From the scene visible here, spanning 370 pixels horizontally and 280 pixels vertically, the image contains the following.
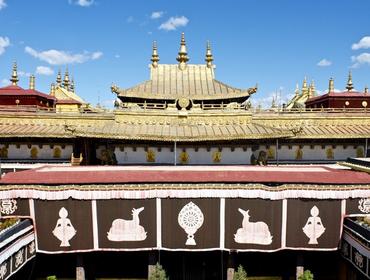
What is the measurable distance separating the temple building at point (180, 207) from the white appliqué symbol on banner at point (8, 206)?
33 mm

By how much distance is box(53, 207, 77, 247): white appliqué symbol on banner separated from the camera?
12312 millimetres

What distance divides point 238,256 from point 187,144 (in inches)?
247

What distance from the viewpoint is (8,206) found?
1216 cm

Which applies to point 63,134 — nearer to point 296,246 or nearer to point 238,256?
point 238,256

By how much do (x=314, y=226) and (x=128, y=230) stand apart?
22.7 feet

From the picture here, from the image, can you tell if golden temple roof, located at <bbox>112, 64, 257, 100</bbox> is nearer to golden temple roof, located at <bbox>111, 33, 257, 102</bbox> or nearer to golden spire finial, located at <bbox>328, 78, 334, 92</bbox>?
golden temple roof, located at <bbox>111, 33, 257, 102</bbox>

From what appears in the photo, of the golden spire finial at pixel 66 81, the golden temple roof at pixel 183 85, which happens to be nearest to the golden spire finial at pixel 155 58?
the golden temple roof at pixel 183 85

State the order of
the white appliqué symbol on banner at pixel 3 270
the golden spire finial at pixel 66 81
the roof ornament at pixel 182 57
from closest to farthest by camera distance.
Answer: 1. the white appliqué symbol on banner at pixel 3 270
2. the roof ornament at pixel 182 57
3. the golden spire finial at pixel 66 81

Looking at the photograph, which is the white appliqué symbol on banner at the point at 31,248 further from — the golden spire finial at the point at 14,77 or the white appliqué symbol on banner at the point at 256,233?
the golden spire finial at the point at 14,77

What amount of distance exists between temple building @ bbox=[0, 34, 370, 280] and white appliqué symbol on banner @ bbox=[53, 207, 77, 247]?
4 cm

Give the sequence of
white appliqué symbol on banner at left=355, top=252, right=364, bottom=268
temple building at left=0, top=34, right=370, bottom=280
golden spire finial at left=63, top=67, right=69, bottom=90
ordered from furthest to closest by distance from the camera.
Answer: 1. golden spire finial at left=63, top=67, right=69, bottom=90
2. temple building at left=0, top=34, right=370, bottom=280
3. white appliqué symbol on banner at left=355, top=252, right=364, bottom=268

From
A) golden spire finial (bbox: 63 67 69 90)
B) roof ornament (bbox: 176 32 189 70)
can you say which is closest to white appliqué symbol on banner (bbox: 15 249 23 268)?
roof ornament (bbox: 176 32 189 70)

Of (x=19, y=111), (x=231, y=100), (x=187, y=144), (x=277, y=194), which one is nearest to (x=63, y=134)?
(x=19, y=111)

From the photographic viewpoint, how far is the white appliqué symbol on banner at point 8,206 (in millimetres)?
12125
